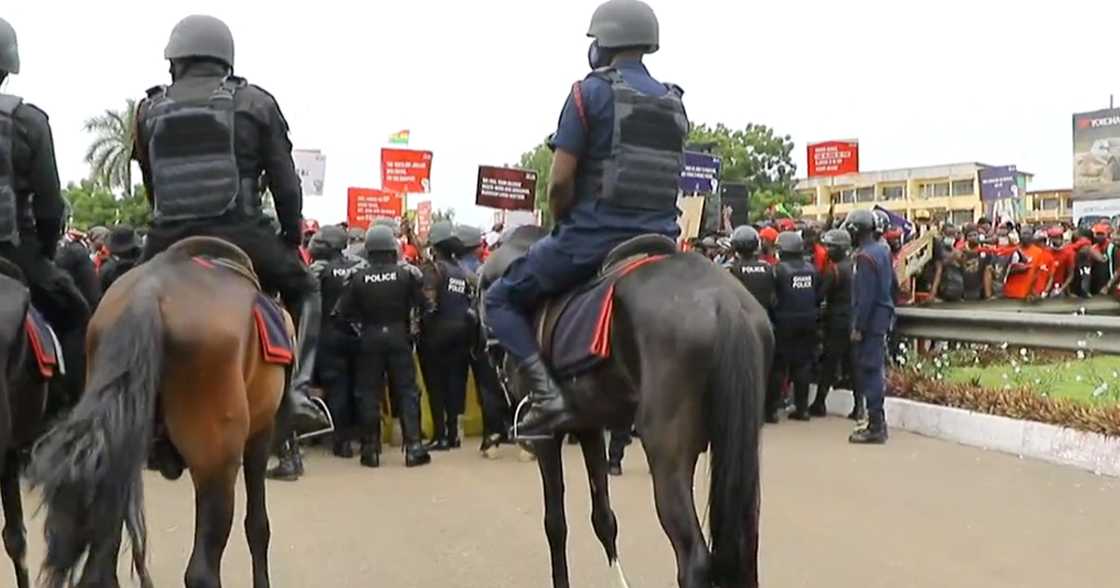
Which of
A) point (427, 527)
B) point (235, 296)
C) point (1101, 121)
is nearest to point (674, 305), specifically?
point (235, 296)

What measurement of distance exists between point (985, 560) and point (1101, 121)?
4463 cm

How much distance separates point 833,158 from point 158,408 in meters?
18.0

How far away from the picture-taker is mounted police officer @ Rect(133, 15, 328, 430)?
5.20 meters

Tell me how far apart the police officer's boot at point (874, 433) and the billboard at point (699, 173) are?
17.2 ft

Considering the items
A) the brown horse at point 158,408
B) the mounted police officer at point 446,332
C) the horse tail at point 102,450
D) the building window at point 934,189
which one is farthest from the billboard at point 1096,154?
the horse tail at point 102,450

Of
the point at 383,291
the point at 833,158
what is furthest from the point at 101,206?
the point at 383,291

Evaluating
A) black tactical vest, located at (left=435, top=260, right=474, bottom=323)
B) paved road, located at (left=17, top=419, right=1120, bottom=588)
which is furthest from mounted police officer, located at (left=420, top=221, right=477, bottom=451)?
paved road, located at (left=17, top=419, right=1120, bottom=588)

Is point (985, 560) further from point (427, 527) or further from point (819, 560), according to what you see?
point (427, 527)

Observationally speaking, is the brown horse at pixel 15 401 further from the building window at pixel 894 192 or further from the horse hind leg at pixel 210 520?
the building window at pixel 894 192

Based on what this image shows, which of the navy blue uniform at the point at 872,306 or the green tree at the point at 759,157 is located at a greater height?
the green tree at the point at 759,157

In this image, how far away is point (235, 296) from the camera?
488 centimetres

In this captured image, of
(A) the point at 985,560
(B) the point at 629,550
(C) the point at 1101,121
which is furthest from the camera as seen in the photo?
(C) the point at 1101,121

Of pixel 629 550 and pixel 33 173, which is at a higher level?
pixel 33 173

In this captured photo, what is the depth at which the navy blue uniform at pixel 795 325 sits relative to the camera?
13.2m
